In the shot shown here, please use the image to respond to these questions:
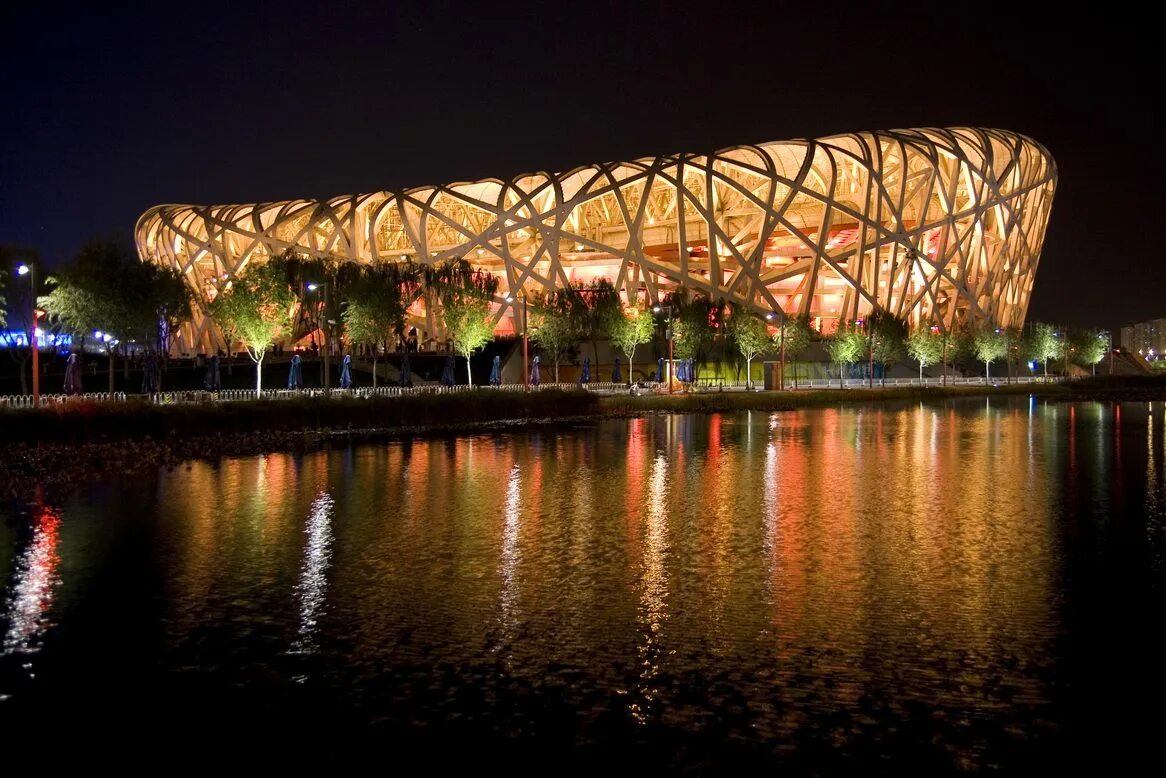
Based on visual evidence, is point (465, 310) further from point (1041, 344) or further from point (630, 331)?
point (1041, 344)

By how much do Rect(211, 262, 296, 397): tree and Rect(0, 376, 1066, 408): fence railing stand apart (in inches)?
60.5

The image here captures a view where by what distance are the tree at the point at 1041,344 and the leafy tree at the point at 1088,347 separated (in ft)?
16.3

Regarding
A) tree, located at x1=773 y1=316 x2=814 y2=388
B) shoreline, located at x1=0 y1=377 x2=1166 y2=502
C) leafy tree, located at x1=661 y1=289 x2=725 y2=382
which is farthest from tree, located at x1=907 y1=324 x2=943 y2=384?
shoreline, located at x1=0 y1=377 x2=1166 y2=502

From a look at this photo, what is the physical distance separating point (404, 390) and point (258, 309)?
6535mm

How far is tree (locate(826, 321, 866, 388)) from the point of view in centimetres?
6950

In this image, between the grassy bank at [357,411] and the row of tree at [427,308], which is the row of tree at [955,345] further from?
the grassy bank at [357,411]

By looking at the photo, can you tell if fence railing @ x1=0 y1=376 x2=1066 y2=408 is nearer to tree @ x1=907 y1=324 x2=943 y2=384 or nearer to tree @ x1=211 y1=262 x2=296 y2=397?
tree @ x1=211 y1=262 x2=296 y2=397

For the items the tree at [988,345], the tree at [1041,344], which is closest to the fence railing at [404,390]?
the tree at [988,345]

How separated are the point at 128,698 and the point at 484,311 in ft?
148

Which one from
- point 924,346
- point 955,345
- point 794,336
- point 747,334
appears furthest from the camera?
point 955,345

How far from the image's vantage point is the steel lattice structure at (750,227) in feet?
264

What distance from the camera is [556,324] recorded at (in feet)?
199

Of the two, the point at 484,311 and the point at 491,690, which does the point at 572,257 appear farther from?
the point at 491,690

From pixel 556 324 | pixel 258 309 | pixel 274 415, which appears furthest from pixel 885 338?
pixel 274 415
